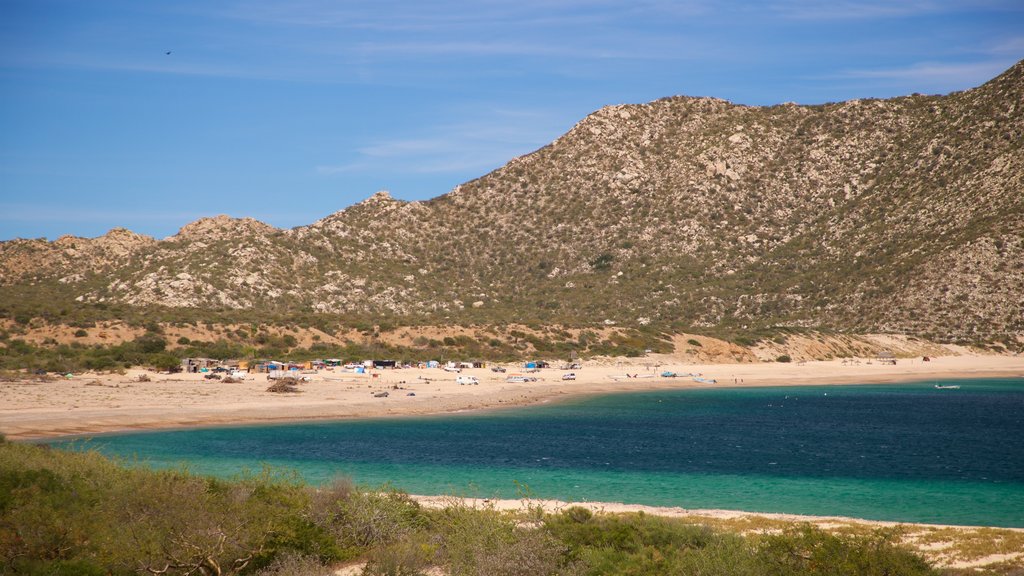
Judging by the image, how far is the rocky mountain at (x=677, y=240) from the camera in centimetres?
11531

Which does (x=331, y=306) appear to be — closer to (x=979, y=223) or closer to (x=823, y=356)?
(x=823, y=356)

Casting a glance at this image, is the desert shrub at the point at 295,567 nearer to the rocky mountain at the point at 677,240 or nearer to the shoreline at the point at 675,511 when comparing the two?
the shoreline at the point at 675,511

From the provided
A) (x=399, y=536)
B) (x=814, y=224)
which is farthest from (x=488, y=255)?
(x=399, y=536)

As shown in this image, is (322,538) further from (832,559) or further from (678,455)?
(678,455)

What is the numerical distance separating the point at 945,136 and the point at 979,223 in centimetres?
2443

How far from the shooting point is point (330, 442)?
1768 inches

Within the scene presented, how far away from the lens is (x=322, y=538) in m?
19.1

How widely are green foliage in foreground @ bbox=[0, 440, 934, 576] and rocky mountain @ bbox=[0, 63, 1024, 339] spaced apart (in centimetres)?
8720

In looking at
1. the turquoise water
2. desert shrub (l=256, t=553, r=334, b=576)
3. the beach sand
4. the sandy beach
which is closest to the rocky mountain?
the beach sand

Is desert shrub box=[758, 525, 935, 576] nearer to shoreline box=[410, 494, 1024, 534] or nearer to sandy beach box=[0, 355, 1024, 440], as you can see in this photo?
shoreline box=[410, 494, 1024, 534]

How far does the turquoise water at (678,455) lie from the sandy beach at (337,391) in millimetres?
3109

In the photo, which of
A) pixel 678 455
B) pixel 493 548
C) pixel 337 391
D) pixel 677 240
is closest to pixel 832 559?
pixel 493 548

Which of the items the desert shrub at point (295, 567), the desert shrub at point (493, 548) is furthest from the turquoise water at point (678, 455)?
the desert shrub at point (295, 567)

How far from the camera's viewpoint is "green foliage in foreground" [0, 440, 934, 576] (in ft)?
52.2
